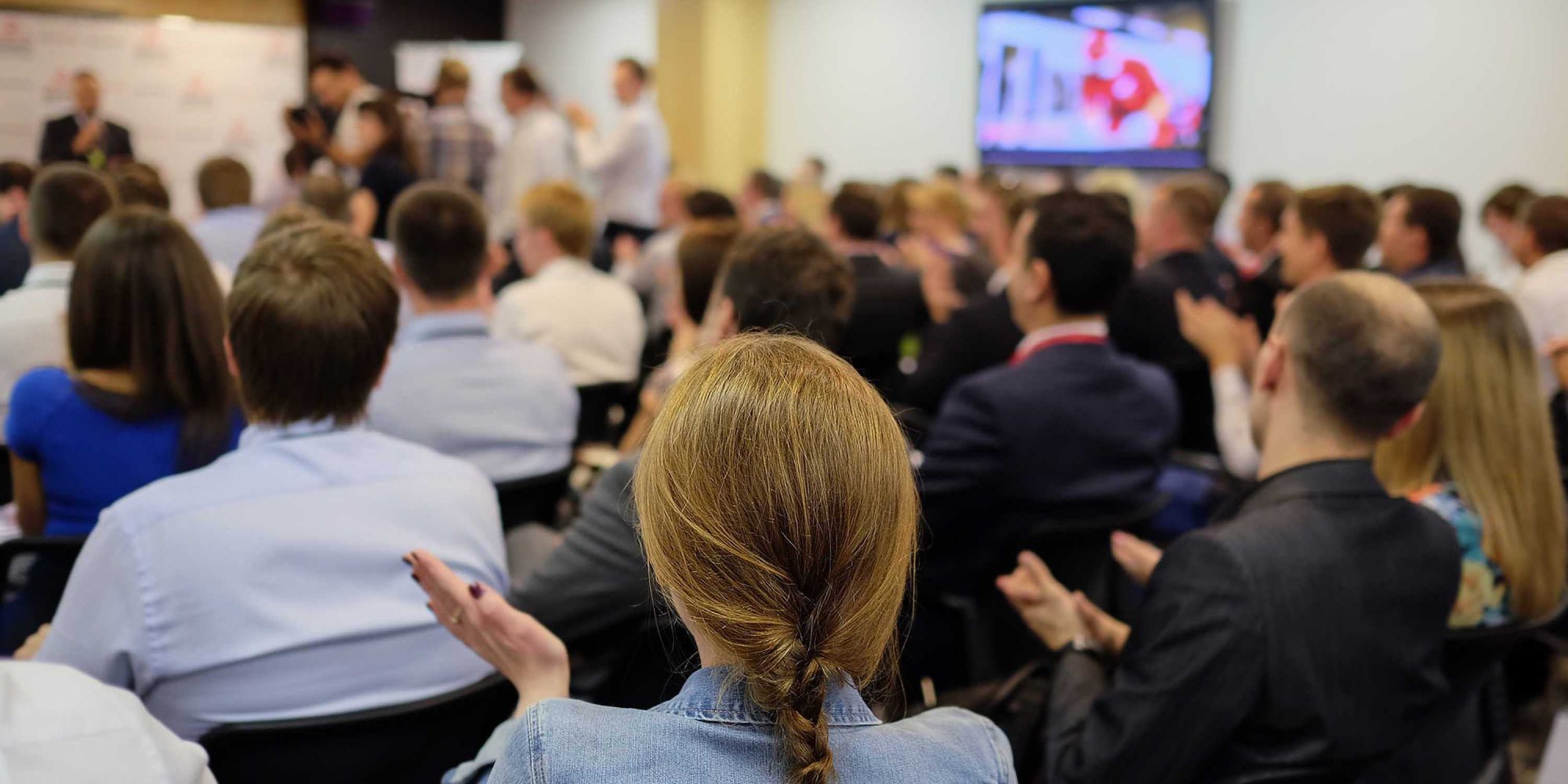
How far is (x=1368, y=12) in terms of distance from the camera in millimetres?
8586

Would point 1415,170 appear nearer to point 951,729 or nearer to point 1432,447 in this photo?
point 1432,447

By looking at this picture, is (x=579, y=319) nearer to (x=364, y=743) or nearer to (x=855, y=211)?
(x=855, y=211)

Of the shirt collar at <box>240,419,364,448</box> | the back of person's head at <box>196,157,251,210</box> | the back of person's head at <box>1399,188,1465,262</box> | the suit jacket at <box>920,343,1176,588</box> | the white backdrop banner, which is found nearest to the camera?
the shirt collar at <box>240,419,364,448</box>

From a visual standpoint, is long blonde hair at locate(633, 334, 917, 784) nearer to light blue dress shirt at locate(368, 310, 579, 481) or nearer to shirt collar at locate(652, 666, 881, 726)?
shirt collar at locate(652, 666, 881, 726)

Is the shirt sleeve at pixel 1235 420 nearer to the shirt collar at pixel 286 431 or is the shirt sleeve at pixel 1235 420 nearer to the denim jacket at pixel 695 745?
the shirt collar at pixel 286 431

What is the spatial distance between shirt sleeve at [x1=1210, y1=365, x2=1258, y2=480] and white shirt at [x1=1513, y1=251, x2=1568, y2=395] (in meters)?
1.58

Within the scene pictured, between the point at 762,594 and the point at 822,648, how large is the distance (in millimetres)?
61

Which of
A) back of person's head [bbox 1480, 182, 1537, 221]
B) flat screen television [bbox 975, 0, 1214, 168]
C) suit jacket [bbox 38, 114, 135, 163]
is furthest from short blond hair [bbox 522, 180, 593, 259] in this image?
flat screen television [bbox 975, 0, 1214, 168]

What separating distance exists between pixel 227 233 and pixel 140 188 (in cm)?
84

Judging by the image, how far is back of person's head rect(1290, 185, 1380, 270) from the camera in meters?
3.80

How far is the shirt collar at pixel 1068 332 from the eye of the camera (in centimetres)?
270

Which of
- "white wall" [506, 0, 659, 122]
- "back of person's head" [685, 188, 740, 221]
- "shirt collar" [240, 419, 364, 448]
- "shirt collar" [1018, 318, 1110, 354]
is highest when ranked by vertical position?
"white wall" [506, 0, 659, 122]

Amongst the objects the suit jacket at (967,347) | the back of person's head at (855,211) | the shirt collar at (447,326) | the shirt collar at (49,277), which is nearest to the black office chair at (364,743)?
the shirt collar at (447,326)

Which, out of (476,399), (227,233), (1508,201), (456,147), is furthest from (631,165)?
(476,399)
